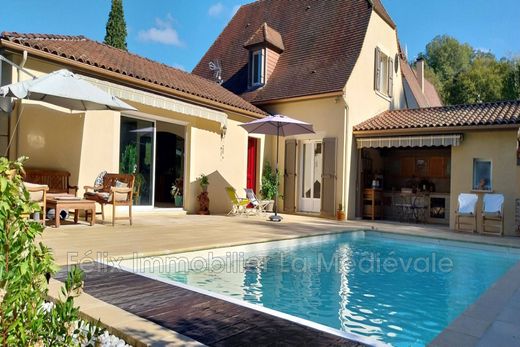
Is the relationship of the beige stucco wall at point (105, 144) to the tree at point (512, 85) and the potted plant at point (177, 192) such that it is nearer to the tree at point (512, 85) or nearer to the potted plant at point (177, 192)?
the potted plant at point (177, 192)

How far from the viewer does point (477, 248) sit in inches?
438

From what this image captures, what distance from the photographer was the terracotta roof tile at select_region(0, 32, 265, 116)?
1091cm

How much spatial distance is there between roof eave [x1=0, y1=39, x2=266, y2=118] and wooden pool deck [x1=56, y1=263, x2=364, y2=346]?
704 cm

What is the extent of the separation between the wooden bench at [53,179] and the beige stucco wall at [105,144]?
29cm

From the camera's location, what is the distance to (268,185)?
59.6ft

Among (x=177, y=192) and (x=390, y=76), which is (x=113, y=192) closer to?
(x=177, y=192)

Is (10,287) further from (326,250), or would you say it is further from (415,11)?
(415,11)

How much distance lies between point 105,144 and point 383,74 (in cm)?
1473

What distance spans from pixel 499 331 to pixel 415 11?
1654 inches

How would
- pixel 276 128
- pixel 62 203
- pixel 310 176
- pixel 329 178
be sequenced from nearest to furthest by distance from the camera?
pixel 62 203 < pixel 276 128 < pixel 329 178 < pixel 310 176

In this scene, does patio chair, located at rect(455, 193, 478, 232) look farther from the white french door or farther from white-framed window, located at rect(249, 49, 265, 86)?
white-framed window, located at rect(249, 49, 265, 86)

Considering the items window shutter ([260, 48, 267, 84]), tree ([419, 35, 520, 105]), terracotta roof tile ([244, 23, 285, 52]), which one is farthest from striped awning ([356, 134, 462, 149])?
tree ([419, 35, 520, 105])

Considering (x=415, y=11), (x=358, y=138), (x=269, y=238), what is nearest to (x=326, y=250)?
(x=269, y=238)

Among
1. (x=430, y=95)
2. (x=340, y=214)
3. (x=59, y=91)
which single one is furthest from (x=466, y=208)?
(x=430, y=95)
